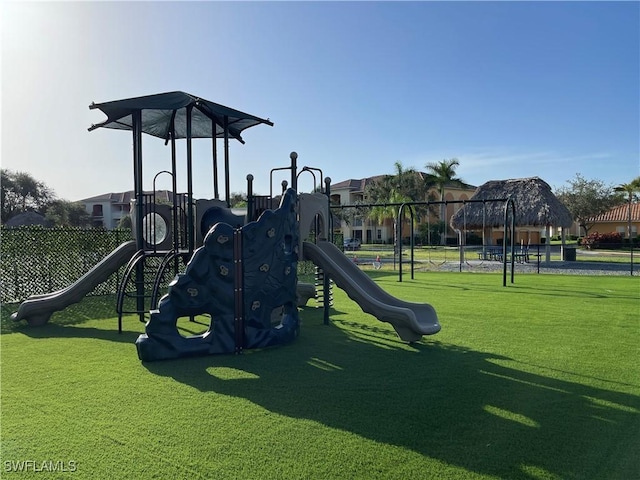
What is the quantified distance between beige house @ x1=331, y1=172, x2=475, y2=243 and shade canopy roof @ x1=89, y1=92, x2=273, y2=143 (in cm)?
3132

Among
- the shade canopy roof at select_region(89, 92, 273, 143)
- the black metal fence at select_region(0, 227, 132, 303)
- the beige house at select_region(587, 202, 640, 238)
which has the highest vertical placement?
the shade canopy roof at select_region(89, 92, 273, 143)

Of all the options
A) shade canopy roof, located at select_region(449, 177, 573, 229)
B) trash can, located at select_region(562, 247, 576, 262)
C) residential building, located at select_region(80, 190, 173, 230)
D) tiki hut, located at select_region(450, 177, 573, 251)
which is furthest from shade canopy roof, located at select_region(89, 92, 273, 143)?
residential building, located at select_region(80, 190, 173, 230)

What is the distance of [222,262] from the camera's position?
5926 millimetres

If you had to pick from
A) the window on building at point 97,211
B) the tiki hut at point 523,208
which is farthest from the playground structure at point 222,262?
the window on building at point 97,211

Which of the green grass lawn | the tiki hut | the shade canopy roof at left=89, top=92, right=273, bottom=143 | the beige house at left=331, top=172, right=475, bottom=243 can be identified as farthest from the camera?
the beige house at left=331, top=172, right=475, bottom=243

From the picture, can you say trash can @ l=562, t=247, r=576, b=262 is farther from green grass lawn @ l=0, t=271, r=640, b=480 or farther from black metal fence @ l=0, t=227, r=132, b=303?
black metal fence @ l=0, t=227, r=132, b=303

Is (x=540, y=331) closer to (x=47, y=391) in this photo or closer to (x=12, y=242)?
(x=47, y=391)

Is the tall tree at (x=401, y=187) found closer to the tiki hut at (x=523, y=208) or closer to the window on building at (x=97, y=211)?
the tiki hut at (x=523, y=208)

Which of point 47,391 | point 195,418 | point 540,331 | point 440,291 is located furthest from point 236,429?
point 440,291

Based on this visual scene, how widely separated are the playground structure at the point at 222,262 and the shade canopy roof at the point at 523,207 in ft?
55.7

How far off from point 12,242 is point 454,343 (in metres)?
9.41

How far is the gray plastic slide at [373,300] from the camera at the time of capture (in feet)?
20.7

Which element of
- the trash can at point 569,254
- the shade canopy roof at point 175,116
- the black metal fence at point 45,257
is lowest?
the trash can at point 569,254

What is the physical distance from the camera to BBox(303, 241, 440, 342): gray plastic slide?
6320 millimetres
